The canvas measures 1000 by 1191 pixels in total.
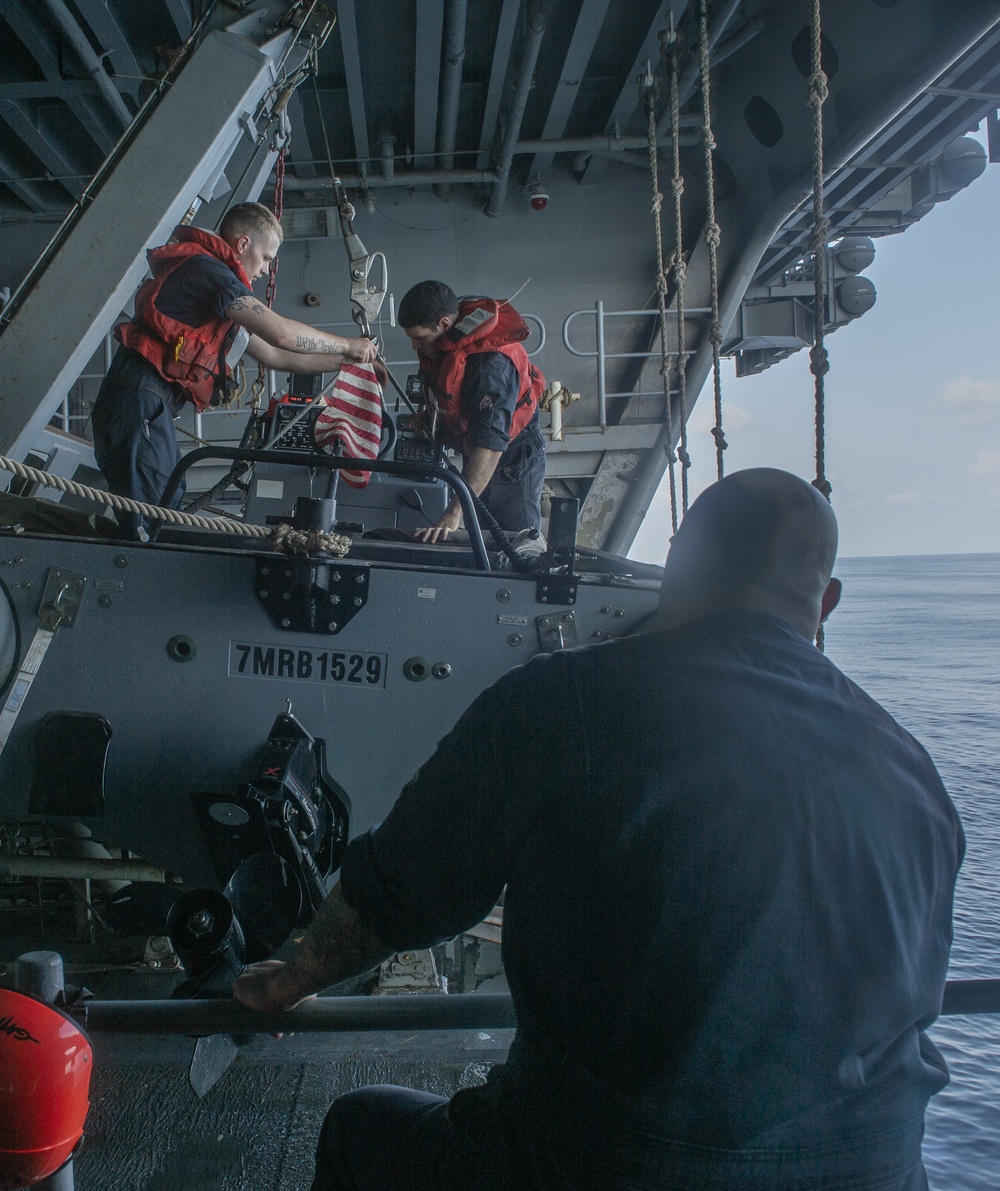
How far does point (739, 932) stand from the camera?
0.87m

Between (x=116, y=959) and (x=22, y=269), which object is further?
(x=22, y=269)

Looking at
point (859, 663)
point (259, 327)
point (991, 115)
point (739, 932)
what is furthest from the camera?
point (859, 663)

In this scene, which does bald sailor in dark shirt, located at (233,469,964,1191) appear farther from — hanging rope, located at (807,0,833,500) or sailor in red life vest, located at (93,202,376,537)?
sailor in red life vest, located at (93,202,376,537)

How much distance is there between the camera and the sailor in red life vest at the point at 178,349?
3.24 meters

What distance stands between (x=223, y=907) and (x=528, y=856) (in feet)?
2.25

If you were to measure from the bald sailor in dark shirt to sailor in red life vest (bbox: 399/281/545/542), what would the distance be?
297cm

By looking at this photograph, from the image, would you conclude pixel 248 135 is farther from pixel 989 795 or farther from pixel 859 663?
pixel 859 663

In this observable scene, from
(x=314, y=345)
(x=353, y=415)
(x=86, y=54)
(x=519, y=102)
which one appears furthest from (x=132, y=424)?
(x=519, y=102)

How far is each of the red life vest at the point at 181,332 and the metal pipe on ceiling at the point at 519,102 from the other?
141 inches

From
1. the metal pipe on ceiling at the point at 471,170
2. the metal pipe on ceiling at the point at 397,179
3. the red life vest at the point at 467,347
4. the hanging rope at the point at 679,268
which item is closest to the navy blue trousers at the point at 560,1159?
the red life vest at the point at 467,347

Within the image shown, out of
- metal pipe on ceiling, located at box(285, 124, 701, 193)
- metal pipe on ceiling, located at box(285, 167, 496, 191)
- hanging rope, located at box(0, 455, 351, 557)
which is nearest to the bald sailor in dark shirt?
hanging rope, located at box(0, 455, 351, 557)

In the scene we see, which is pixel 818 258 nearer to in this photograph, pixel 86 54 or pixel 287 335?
pixel 287 335

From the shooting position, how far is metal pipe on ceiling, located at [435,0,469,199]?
560cm

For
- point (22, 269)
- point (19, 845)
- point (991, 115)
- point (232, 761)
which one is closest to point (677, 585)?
point (232, 761)
